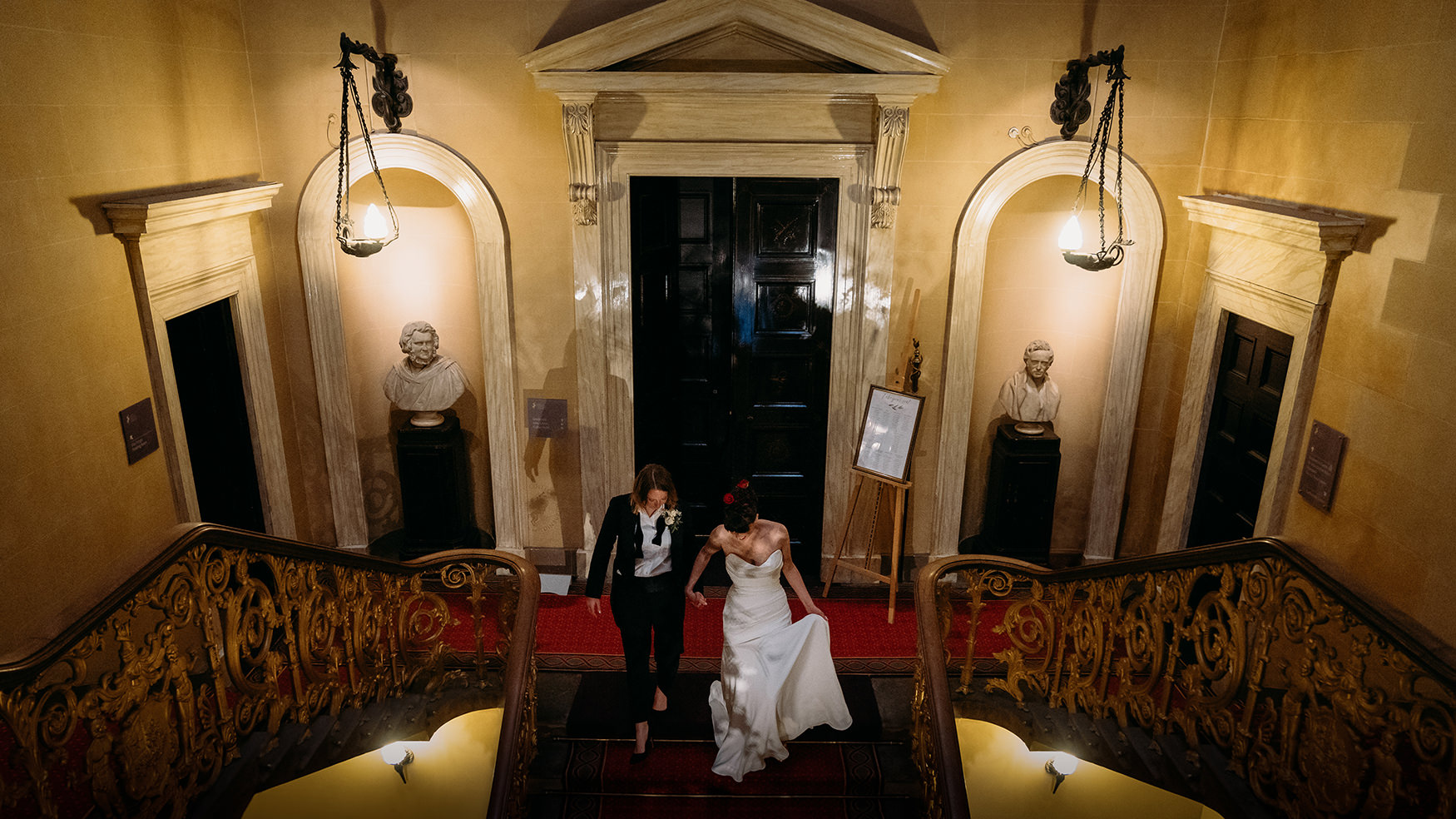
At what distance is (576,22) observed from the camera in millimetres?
6047

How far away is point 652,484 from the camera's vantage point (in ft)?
15.5

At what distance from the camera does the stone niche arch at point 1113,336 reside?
248 inches

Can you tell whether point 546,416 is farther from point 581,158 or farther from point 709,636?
point 709,636

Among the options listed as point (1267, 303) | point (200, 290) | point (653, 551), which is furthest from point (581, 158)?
point (1267, 303)

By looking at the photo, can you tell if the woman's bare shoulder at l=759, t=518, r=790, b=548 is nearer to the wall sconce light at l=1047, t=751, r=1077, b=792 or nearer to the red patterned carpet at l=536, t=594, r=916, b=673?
the red patterned carpet at l=536, t=594, r=916, b=673

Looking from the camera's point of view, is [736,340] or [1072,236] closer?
[1072,236]

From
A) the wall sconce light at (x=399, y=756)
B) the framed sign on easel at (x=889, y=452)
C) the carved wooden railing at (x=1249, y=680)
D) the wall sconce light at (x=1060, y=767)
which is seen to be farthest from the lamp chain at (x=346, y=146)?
the wall sconce light at (x=1060, y=767)

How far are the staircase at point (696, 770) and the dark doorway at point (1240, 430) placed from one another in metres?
2.59

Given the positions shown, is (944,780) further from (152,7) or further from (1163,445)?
(152,7)

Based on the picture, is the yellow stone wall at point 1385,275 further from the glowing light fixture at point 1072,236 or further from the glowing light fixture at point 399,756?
the glowing light fixture at point 399,756

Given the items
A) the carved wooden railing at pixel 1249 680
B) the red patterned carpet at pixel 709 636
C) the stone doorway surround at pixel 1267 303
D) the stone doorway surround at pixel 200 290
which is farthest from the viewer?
the red patterned carpet at pixel 709 636

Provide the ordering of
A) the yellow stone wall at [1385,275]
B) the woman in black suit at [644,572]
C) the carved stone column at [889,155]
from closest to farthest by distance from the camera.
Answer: the yellow stone wall at [1385,275]
the woman in black suit at [644,572]
the carved stone column at [889,155]

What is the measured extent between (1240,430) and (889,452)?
2.33 meters

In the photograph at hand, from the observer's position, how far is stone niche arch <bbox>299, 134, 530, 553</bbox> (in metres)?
6.32
